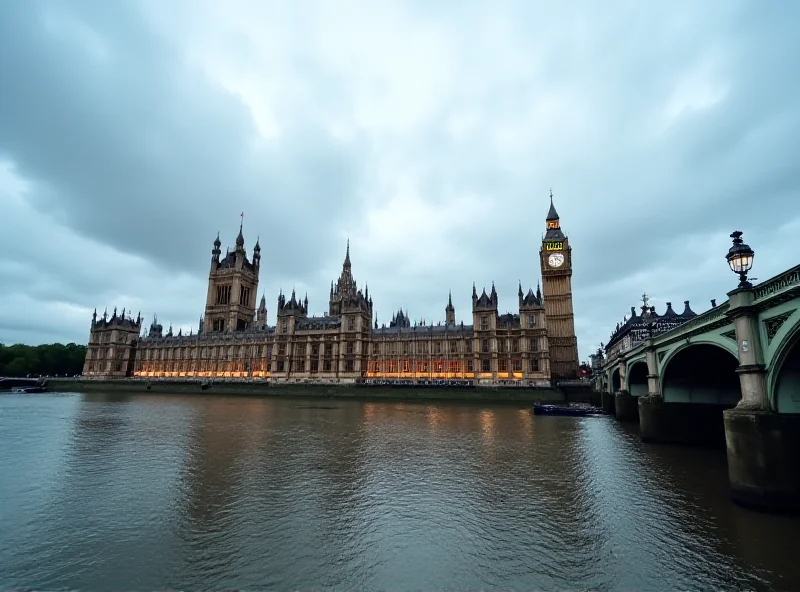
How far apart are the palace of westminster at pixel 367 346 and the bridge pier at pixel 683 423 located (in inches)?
1892

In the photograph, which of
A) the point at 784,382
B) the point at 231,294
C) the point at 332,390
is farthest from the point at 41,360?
the point at 784,382

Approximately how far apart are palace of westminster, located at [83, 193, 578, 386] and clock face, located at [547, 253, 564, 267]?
221mm

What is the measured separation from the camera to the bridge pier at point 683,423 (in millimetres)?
27656

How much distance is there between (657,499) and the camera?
54.6ft

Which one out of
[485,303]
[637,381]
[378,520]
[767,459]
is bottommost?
[378,520]

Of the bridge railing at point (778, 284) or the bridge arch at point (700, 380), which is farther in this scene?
the bridge arch at point (700, 380)

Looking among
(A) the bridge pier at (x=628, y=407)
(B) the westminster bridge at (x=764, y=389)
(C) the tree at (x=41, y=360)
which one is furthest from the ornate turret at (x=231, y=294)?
(B) the westminster bridge at (x=764, y=389)

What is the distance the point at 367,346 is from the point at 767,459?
81.8 metres

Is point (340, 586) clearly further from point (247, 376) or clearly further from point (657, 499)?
point (247, 376)

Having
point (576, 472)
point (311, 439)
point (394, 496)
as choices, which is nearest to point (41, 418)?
point (311, 439)

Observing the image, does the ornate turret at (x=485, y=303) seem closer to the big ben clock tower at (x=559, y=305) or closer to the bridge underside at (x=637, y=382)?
the big ben clock tower at (x=559, y=305)

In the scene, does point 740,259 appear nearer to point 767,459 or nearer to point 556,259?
point 767,459

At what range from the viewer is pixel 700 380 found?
94.5ft

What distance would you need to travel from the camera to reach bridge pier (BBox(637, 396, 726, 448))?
27.7 m
